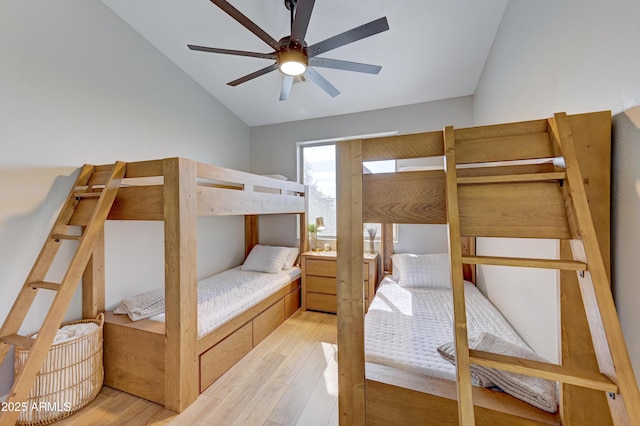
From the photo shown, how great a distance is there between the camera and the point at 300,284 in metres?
3.51

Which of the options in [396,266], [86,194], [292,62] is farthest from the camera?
[396,266]

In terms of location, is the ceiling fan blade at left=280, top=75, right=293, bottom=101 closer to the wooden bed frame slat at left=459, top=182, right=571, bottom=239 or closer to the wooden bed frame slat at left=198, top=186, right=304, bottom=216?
the wooden bed frame slat at left=198, top=186, right=304, bottom=216

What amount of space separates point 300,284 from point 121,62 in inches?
120

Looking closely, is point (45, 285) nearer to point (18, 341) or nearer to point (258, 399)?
point (18, 341)

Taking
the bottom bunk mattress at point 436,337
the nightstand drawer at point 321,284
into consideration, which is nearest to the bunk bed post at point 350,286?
the bottom bunk mattress at point 436,337

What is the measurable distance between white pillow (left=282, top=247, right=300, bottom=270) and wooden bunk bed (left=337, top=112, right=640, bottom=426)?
2.26 meters

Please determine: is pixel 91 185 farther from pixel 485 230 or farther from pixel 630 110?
pixel 630 110

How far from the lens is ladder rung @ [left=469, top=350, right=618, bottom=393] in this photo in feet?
2.33

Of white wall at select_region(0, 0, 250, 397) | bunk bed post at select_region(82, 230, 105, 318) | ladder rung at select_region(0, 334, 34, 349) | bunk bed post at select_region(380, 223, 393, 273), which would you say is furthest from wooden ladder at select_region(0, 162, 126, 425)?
bunk bed post at select_region(380, 223, 393, 273)

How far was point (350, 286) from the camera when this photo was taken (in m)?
1.27

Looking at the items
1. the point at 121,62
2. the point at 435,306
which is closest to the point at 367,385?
the point at 435,306

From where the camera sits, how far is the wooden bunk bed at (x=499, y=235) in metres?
0.78

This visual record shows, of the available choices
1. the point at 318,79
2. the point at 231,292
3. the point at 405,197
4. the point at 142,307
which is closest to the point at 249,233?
the point at 231,292

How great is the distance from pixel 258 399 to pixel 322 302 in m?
1.53
